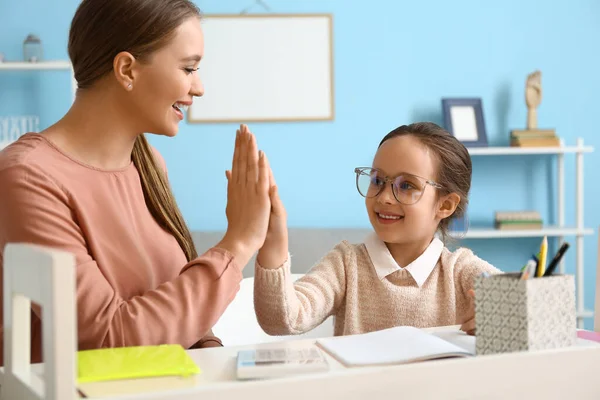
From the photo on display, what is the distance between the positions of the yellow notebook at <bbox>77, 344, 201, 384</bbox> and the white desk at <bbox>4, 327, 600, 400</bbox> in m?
0.02

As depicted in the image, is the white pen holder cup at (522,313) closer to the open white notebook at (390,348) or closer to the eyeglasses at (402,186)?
the open white notebook at (390,348)

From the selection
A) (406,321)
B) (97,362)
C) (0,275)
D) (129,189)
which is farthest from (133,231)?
(406,321)

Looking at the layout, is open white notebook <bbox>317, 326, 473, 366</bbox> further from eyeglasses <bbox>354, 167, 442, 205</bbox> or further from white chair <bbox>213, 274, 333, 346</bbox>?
white chair <bbox>213, 274, 333, 346</bbox>

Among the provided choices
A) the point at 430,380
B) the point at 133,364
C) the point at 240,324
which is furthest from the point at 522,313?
the point at 240,324

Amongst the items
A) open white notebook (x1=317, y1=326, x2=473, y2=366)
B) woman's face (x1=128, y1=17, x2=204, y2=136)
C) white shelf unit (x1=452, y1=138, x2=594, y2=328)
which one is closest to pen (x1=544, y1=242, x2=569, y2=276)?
open white notebook (x1=317, y1=326, x2=473, y2=366)

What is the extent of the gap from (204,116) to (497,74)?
1588mm

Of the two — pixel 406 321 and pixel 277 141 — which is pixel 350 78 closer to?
pixel 277 141

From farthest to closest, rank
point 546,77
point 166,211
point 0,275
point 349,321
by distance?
point 546,77 → point 349,321 → point 166,211 → point 0,275

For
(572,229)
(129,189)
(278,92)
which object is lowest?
(572,229)

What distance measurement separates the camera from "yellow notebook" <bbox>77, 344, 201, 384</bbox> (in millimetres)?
901

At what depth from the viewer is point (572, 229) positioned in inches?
156

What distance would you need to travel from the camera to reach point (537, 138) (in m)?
4.03

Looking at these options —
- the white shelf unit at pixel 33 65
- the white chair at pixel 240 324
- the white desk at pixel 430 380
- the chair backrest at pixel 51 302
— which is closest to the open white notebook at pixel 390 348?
the white desk at pixel 430 380

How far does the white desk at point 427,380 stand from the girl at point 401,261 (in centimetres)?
52
